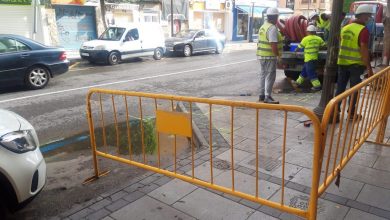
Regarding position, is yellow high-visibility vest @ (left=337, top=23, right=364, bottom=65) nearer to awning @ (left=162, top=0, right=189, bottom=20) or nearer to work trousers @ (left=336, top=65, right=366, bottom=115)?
work trousers @ (left=336, top=65, right=366, bottom=115)

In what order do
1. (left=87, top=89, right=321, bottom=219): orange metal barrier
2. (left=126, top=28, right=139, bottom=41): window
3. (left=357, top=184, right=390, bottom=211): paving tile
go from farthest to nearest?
(left=126, top=28, right=139, bottom=41): window < (left=357, top=184, right=390, bottom=211): paving tile < (left=87, top=89, right=321, bottom=219): orange metal barrier

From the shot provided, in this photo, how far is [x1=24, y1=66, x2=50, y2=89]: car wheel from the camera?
9.28 meters

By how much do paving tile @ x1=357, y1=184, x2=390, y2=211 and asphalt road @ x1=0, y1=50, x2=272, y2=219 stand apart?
254cm

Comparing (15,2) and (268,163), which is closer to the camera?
(268,163)

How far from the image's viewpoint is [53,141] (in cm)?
558

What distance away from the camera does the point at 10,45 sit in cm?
891

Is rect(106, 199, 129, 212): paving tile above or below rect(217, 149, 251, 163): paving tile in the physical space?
below

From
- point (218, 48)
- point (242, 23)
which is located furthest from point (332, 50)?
point (242, 23)

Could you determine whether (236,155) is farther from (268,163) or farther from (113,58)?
(113,58)

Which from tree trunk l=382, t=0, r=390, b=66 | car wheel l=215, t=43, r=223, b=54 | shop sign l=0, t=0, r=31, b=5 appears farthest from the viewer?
car wheel l=215, t=43, r=223, b=54

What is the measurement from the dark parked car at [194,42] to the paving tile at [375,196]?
15.9m

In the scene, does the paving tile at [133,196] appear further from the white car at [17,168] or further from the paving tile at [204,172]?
the white car at [17,168]

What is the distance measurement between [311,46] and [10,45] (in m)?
7.77

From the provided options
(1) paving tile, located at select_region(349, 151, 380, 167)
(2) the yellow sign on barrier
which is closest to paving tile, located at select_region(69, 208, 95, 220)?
(2) the yellow sign on barrier
